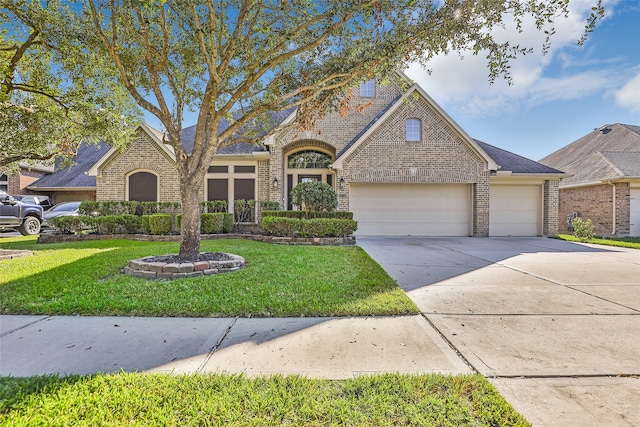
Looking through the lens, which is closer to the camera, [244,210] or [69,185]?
[244,210]

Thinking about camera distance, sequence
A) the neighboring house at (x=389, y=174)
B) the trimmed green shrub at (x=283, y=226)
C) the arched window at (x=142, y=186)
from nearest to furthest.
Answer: the trimmed green shrub at (x=283, y=226), the neighboring house at (x=389, y=174), the arched window at (x=142, y=186)

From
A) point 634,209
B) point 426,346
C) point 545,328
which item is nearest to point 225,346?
point 426,346

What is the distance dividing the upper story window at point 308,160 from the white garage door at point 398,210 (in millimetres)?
2346

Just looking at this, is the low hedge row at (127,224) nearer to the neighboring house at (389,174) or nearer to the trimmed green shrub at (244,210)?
the trimmed green shrub at (244,210)

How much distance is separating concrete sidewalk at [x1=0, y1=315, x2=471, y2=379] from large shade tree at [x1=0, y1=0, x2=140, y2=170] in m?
6.86

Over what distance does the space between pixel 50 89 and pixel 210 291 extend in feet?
26.2

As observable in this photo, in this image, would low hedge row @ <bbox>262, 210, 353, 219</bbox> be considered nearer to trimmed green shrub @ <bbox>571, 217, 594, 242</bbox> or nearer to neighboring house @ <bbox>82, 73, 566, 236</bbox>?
neighboring house @ <bbox>82, 73, 566, 236</bbox>

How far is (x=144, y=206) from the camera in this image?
12.3 m

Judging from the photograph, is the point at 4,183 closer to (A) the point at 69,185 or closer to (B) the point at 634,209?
(A) the point at 69,185

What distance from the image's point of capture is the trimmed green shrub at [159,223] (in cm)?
1108

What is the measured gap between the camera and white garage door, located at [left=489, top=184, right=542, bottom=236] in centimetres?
1408

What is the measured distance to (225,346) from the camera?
2.89 meters

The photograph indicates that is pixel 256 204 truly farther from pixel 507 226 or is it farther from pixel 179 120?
pixel 507 226

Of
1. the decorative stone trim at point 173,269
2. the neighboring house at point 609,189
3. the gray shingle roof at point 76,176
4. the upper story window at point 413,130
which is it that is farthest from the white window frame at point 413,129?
the gray shingle roof at point 76,176
